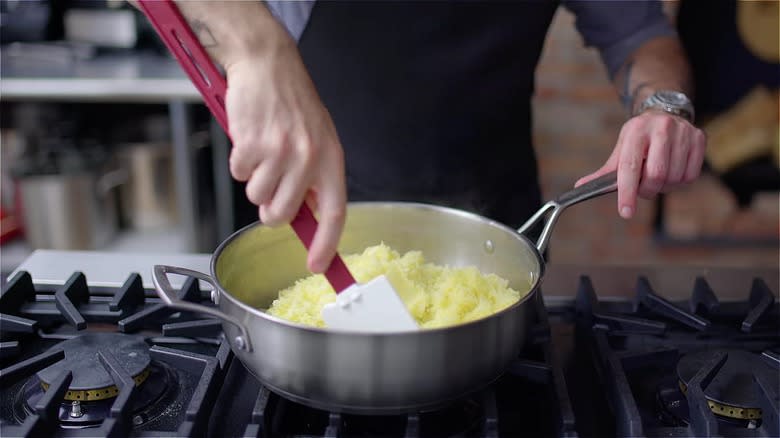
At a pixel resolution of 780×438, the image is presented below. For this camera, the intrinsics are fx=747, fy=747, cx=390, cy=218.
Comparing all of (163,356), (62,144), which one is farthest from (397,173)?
(62,144)

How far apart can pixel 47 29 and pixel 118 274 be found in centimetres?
137

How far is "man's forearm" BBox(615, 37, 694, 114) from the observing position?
1.07 m

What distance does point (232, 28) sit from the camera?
669mm

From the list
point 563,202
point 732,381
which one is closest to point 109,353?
point 563,202

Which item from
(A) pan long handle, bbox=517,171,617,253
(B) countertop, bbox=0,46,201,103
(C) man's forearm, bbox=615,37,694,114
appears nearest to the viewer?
(A) pan long handle, bbox=517,171,617,253

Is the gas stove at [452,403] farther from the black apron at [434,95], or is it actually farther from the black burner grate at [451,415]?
the black apron at [434,95]

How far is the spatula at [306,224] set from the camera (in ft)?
2.10

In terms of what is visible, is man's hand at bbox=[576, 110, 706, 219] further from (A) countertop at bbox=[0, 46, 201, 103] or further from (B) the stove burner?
(A) countertop at bbox=[0, 46, 201, 103]

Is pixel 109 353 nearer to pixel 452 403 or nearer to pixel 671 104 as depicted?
pixel 452 403

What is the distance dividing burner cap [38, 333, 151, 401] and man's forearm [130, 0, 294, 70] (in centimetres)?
30

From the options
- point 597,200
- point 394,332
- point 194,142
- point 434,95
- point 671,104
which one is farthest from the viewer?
point 597,200

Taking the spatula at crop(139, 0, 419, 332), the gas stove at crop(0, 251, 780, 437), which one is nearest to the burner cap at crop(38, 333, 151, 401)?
the gas stove at crop(0, 251, 780, 437)

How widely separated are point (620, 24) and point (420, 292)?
644mm

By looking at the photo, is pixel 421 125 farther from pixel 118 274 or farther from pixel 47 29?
pixel 47 29
